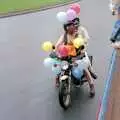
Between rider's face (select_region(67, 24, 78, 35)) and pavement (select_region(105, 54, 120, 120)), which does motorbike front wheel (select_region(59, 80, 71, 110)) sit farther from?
pavement (select_region(105, 54, 120, 120))

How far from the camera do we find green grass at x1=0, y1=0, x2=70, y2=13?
28.6 feet

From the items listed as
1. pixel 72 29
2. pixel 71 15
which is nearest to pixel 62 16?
pixel 71 15

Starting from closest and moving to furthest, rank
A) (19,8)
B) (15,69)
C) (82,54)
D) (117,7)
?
(117,7) < (82,54) < (15,69) < (19,8)

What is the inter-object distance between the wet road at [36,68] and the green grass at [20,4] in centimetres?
54

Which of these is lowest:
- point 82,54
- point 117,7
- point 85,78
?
point 85,78

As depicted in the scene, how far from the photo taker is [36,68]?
5582mm

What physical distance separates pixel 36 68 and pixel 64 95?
1386 mm

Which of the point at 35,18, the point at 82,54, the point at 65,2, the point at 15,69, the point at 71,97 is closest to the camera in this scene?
the point at 82,54

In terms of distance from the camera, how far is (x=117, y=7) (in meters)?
1.78

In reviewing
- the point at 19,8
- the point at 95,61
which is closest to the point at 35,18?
the point at 19,8

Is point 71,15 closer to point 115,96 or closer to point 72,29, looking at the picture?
point 72,29

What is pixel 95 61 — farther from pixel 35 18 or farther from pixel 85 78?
pixel 35 18

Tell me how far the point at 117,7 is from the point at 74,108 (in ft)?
8.95

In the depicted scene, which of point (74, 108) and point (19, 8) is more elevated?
point (19, 8)
